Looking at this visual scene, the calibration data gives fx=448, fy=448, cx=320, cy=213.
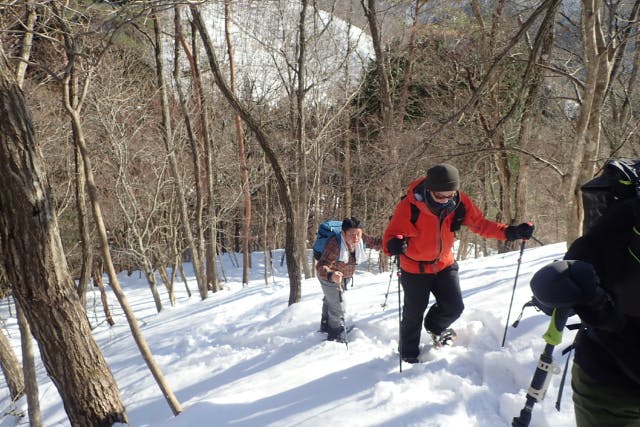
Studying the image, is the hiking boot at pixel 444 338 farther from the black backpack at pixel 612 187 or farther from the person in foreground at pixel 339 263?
the black backpack at pixel 612 187

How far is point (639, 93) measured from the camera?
580 inches

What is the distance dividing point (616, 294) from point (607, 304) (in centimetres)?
8

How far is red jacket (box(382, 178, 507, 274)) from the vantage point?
374cm

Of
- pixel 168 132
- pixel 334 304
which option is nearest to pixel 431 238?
pixel 334 304

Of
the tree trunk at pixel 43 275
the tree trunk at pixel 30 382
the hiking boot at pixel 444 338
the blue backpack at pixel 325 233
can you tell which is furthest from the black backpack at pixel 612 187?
the tree trunk at pixel 30 382

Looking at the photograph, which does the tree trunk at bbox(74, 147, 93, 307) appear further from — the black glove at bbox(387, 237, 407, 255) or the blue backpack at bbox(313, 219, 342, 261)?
the black glove at bbox(387, 237, 407, 255)

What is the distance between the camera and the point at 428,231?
375cm

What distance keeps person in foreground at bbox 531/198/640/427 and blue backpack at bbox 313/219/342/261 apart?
3.37 metres

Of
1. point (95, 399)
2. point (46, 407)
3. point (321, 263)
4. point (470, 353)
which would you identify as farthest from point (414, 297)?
point (46, 407)

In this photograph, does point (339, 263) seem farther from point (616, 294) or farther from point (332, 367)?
point (616, 294)

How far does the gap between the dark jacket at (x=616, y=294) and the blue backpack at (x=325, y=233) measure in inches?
132

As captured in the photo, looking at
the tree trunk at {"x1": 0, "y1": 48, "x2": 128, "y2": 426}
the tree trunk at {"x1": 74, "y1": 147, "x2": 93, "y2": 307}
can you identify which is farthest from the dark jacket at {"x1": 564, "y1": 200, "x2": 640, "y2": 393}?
the tree trunk at {"x1": 74, "y1": 147, "x2": 93, "y2": 307}

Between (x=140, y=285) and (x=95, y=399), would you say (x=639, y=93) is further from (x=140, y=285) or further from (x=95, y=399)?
(x=140, y=285)

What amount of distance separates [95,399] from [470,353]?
3409mm
